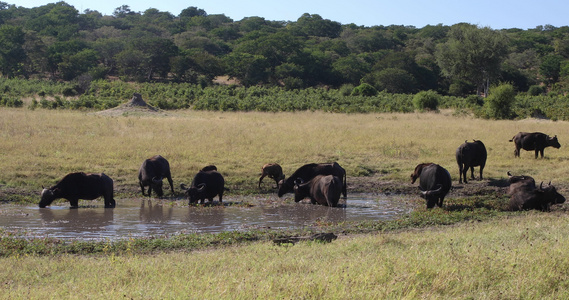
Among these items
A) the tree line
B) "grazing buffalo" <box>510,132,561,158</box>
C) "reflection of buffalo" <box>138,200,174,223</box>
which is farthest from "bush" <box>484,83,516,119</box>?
"reflection of buffalo" <box>138,200,174,223</box>

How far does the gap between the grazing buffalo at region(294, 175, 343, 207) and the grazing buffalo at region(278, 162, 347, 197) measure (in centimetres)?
56

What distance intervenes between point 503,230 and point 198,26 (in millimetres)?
126257

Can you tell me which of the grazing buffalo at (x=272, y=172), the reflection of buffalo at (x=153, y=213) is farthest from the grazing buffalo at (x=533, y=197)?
the reflection of buffalo at (x=153, y=213)

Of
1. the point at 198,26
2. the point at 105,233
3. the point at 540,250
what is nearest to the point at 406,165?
the point at 105,233

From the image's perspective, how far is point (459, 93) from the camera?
7306 cm

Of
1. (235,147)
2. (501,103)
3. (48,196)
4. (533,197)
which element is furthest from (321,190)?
(501,103)

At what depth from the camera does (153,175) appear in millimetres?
15180

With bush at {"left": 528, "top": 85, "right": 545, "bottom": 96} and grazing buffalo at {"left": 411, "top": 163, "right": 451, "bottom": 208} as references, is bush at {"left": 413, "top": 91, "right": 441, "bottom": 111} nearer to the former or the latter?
bush at {"left": 528, "top": 85, "right": 545, "bottom": 96}

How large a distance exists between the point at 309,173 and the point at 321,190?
1.51m

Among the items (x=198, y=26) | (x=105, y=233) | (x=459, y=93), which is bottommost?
(x=105, y=233)

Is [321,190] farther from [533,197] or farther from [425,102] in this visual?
[425,102]

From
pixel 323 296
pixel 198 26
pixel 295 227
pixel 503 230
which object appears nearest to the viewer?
pixel 323 296

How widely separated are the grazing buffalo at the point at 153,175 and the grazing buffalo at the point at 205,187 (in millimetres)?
945

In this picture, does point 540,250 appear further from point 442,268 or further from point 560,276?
point 442,268
